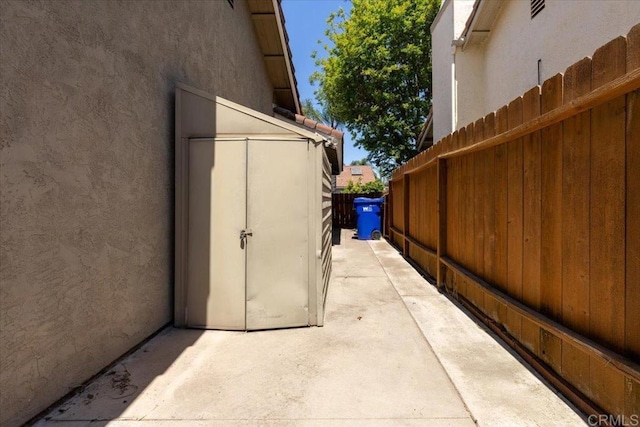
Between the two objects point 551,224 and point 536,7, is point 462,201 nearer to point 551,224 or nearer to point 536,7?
point 551,224

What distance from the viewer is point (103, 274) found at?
2754 millimetres

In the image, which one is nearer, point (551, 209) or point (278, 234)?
point (551, 209)

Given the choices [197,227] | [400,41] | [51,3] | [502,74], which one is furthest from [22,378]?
[400,41]

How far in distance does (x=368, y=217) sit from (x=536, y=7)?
23.3 feet

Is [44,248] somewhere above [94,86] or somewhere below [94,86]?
below

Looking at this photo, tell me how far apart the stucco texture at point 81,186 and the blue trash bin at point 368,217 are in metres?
8.47

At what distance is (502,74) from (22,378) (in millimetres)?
9517

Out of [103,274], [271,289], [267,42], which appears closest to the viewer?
[103,274]

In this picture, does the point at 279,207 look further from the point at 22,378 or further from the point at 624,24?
the point at 624,24

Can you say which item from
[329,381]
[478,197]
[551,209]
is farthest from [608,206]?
[329,381]

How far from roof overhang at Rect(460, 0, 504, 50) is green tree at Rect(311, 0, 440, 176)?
29.9ft

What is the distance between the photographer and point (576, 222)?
7.67 ft

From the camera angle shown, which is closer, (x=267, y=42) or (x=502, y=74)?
(x=267, y=42)

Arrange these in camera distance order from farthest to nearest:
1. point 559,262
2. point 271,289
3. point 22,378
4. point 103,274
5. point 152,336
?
point 271,289
point 152,336
point 103,274
point 559,262
point 22,378
